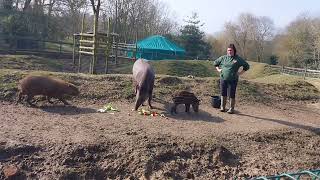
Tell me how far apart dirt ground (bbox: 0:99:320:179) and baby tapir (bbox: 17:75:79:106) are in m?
0.28

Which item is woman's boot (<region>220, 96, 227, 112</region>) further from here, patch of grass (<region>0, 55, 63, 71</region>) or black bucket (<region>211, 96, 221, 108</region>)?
patch of grass (<region>0, 55, 63, 71</region>)

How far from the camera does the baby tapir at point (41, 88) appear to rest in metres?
9.73

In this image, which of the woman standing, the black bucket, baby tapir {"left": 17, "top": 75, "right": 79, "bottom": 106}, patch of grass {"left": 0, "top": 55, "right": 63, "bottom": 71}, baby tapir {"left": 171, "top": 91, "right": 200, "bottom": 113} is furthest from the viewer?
patch of grass {"left": 0, "top": 55, "right": 63, "bottom": 71}

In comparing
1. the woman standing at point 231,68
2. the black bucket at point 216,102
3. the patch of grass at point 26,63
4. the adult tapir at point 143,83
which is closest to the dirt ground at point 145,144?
the adult tapir at point 143,83

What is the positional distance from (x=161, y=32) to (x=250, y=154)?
44889 millimetres

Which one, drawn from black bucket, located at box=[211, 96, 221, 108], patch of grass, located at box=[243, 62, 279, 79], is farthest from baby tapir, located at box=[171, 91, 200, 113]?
patch of grass, located at box=[243, 62, 279, 79]

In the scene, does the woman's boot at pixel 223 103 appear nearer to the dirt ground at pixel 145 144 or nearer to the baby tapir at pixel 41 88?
the dirt ground at pixel 145 144

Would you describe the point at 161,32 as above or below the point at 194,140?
above

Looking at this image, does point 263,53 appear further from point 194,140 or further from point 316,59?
point 194,140

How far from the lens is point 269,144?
28.3 feet

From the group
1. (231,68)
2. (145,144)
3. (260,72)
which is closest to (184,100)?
(231,68)

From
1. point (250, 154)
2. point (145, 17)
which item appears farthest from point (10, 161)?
point (145, 17)

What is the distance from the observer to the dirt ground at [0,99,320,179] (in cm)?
696

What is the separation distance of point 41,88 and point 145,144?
3.36 m
